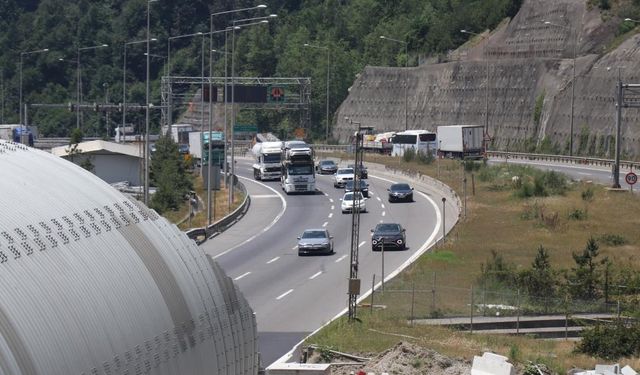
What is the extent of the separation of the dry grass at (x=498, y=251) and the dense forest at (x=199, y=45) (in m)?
66.3

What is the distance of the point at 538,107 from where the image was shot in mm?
120375

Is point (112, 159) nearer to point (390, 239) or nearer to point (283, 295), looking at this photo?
point (390, 239)

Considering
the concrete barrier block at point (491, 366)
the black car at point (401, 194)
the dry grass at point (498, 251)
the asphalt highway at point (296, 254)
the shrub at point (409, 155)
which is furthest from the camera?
the shrub at point (409, 155)

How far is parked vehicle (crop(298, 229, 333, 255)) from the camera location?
60878 mm

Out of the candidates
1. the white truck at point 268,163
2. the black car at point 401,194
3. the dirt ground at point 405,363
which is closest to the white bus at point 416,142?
the white truck at point 268,163

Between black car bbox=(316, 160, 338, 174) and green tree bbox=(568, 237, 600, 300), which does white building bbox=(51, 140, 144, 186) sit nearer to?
black car bbox=(316, 160, 338, 174)

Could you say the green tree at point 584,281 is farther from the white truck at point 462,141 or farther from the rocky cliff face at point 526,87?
the rocky cliff face at point 526,87

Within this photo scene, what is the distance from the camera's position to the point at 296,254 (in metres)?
61.7

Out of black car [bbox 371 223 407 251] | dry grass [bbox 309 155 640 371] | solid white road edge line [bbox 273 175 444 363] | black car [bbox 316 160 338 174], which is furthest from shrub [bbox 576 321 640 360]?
black car [bbox 316 160 338 174]

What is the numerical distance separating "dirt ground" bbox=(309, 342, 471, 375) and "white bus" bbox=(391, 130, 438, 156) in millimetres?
71751

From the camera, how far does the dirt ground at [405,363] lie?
36.7 metres

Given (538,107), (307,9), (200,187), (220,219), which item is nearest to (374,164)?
(200,187)

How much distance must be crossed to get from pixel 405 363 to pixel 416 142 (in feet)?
250

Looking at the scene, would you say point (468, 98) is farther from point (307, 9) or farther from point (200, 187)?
point (307, 9)
